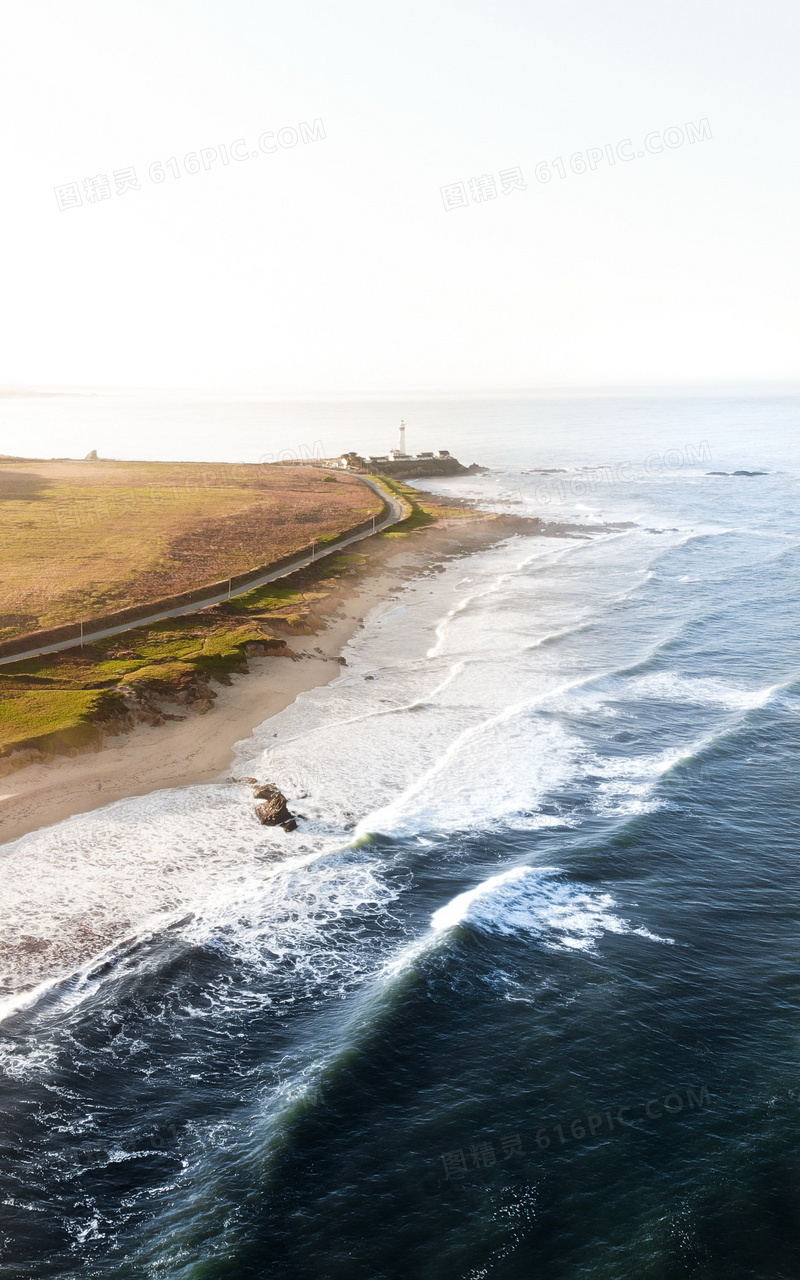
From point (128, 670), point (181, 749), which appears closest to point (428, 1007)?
point (181, 749)

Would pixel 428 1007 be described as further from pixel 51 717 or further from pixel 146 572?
pixel 146 572

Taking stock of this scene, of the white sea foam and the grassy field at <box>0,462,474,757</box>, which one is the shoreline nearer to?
the grassy field at <box>0,462,474,757</box>

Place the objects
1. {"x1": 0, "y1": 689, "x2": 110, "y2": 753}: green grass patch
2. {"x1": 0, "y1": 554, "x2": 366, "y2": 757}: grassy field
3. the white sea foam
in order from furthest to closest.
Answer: {"x1": 0, "y1": 554, "x2": 366, "y2": 757}: grassy field → {"x1": 0, "y1": 689, "x2": 110, "y2": 753}: green grass patch → the white sea foam

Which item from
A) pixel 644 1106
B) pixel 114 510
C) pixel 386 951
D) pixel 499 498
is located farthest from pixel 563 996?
pixel 499 498

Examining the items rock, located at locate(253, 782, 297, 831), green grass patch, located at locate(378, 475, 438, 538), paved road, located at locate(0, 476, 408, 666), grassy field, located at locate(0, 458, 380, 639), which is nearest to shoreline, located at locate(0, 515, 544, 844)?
rock, located at locate(253, 782, 297, 831)

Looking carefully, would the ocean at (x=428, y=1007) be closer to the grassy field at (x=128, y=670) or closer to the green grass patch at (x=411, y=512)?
the grassy field at (x=128, y=670)
